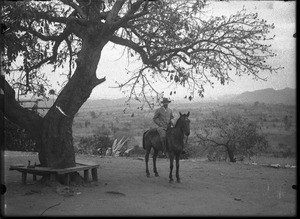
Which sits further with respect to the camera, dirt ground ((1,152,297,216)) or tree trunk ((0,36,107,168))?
tree trunk ((0,36,107,168))

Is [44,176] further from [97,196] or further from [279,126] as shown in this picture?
[279,126]

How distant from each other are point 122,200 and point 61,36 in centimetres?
614

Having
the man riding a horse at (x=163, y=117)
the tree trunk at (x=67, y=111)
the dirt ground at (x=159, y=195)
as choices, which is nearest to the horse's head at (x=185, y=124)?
the man riding a horse at (x=163, y=117)

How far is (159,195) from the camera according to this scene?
A: 8.96 m

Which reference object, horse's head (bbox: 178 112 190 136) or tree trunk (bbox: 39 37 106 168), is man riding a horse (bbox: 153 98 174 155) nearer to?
horse's head (bbox: 178 112 190 136)

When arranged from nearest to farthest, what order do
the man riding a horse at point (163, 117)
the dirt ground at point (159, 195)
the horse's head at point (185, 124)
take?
the dirt ground at point (159, 195) < the horse's head at point (185, 124) < the man riding a horse at point (163, 117)

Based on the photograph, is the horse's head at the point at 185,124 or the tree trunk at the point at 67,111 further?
the horse's head at the point at 185,124

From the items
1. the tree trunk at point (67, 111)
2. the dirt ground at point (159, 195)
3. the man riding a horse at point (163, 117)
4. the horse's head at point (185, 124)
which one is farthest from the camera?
the man riding a horse at point (163, 117)

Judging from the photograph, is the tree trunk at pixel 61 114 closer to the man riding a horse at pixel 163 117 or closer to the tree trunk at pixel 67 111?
the tree trunk at pixel 67 111

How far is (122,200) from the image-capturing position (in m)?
8.28

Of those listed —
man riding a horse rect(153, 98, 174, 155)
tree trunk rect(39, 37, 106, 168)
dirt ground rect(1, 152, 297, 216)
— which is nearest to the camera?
dirt ground rect(1, 152, 297, 216)

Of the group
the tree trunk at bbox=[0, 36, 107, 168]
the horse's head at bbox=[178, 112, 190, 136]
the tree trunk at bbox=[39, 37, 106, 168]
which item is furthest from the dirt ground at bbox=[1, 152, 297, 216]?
the horse's head at bbox=[178, 112, 190, 136]

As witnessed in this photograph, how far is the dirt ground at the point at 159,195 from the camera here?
7383 millimetres

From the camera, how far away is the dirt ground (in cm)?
738
